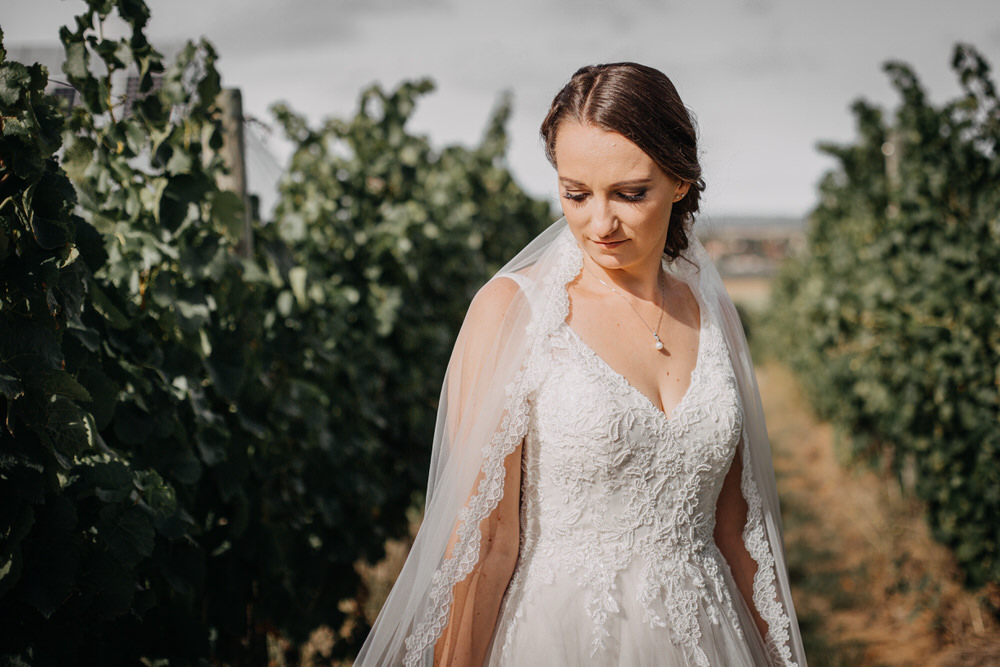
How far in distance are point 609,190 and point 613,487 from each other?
27.2 inches

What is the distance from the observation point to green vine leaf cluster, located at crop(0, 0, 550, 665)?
1466 mm

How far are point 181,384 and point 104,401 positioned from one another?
1.25 ft

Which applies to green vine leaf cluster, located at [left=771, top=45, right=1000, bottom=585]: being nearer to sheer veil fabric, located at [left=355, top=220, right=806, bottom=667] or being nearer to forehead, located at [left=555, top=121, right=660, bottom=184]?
sheer veil fabric, located at [left=355, top=220, right=806, bottom=667]

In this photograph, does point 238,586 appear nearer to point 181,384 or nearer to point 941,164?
point 181,384

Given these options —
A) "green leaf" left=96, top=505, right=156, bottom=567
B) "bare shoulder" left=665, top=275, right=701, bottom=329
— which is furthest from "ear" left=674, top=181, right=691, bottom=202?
"green leaf" left=96, top=505, right=156, bottom=567

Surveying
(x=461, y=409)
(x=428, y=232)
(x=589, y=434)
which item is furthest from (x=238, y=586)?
(x=428, y=232)

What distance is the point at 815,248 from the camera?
9.89 m

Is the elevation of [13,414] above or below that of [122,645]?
above

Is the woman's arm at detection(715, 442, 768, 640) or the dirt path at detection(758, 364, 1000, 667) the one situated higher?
the woman's arm at detection(715, 442, 768, 640)

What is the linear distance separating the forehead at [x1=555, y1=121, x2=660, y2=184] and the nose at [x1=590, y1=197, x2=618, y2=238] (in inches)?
2.0

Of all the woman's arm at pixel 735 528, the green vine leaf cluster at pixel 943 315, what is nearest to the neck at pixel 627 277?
Answer: the woman's arm at pixel 735 528

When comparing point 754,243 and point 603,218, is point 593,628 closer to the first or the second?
point 603,218

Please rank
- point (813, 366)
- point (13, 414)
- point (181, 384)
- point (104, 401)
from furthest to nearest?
point (813, 366) → point (181, 384) → point (104, 401) → point (13, 414)

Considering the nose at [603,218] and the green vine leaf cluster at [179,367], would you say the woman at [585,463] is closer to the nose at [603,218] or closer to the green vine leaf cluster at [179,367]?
the nose at [603,218]
